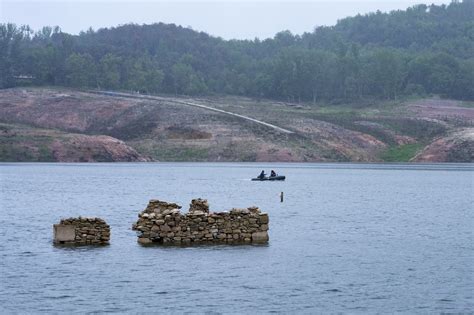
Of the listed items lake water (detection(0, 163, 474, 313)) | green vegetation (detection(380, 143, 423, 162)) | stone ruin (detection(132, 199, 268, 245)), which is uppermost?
green vegetation (detection(380, 143, 423, 162))

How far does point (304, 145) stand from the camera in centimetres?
17162

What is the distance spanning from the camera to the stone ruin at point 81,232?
4828 cm

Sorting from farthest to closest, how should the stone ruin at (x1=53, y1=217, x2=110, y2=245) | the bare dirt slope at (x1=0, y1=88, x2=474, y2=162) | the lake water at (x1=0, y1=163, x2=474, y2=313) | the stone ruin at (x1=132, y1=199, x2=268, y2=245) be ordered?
1. the bare dirt slope at (x1=0, y1=88, x2=474, y2=162)
2. the stone ruin at (x1=132, y1=199, x2=268, y2=245)
3. the stone ruin at (x1=53, y1=217, x2=110, y2=245)
4. the lake water at (x1=0, y1=163, x2=474, y2=313)

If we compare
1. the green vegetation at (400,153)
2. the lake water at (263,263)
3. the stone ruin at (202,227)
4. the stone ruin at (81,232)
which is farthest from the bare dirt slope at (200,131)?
the stone ruin at (202,227)

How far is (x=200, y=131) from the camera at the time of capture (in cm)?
17588

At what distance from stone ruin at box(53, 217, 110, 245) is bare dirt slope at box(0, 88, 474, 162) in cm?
10924

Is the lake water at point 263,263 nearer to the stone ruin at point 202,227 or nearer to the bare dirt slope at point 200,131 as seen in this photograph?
the stone ruin at point 202,227

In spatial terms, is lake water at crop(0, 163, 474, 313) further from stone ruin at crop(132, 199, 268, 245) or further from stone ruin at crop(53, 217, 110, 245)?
stone ruin at crop(132, 199, 268, 245)

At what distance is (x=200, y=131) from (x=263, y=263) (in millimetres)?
133161

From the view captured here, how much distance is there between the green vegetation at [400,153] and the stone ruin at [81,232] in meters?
132

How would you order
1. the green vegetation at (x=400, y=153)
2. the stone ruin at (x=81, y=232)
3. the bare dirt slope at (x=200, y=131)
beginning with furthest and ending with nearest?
the green vegetation at (x=400, y=153), the bare dirt slope at (x=200, y=131), the stone ruin at (x=81, y=232)

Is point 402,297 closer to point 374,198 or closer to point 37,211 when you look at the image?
point 37,211

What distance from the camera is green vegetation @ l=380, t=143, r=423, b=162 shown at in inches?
6929

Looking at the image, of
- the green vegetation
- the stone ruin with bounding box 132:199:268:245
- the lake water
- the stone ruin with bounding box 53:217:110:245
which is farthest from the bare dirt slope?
the stone ruin with bounding box 132:199:268:245
